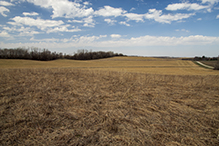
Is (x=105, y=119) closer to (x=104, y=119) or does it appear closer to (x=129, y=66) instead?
(x=104, y=119)

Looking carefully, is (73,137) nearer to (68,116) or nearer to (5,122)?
(68,116)

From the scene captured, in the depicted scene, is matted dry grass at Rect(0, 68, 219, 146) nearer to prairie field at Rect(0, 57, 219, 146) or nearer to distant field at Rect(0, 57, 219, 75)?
prairie field at Rect(0, 57, 219, 146)

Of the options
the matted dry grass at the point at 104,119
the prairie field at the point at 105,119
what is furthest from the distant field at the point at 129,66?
the prairie field at the point at 105,119

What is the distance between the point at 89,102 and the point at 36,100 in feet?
9.01

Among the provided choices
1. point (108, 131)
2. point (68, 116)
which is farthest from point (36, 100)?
point (108, 131)

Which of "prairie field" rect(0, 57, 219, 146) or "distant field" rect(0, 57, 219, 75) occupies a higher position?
"distant field" rect(0, 57, 219, 75)

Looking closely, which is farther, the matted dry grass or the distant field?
the distant field

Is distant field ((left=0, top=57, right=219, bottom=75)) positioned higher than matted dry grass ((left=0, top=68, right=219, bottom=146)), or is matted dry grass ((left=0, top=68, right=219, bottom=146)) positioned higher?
distant field ((left=0, top=57, right=219, bottom=75))

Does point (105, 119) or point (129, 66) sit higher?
point (129, 66)

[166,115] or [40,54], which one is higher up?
[40,54]

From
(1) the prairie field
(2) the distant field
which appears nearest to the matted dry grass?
(1) the prairie field

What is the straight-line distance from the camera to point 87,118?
16.5 ft

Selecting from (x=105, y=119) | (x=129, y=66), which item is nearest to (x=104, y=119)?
(x=105, y=119)

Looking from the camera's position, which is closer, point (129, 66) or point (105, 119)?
point (105, 119)
